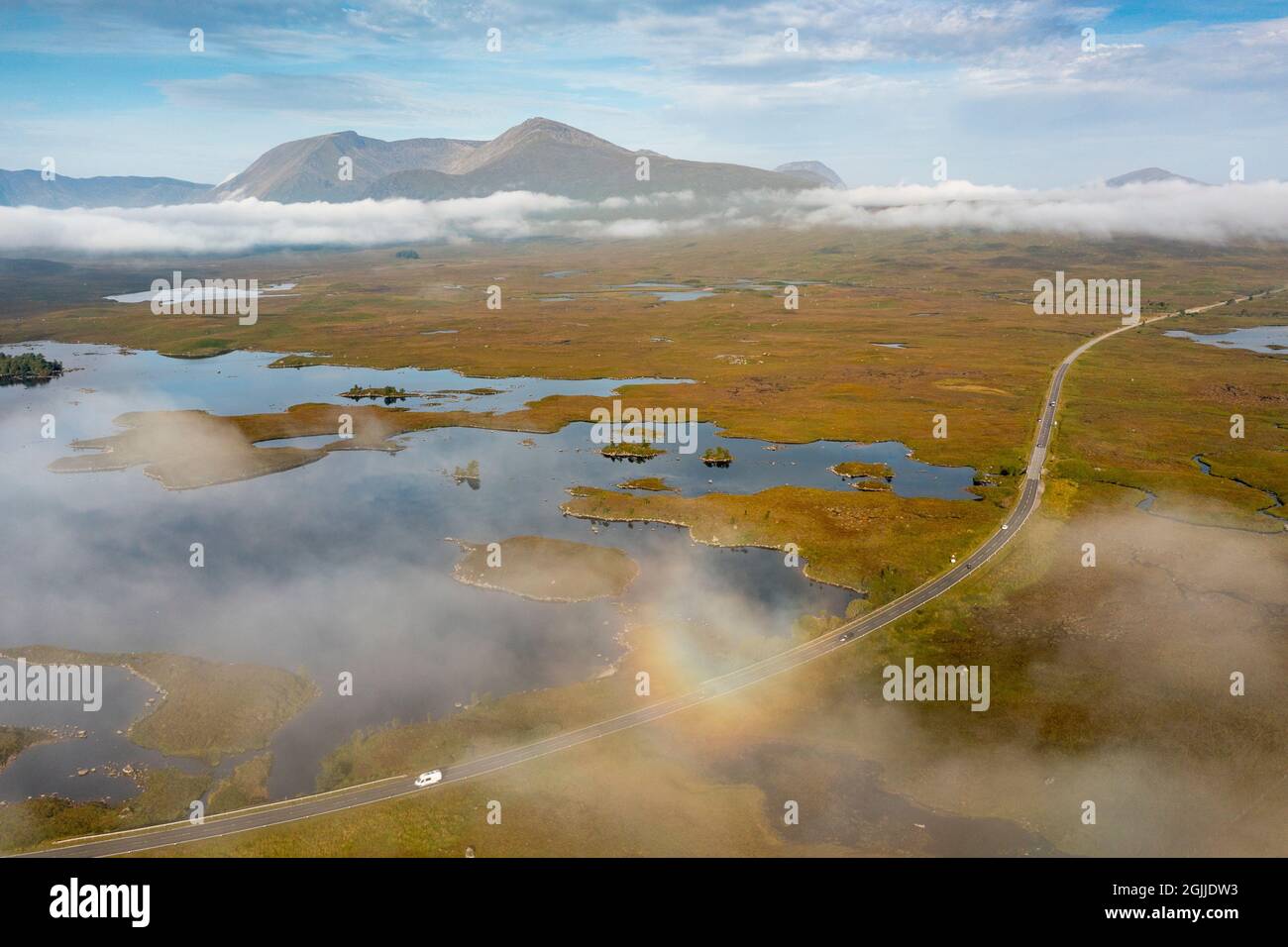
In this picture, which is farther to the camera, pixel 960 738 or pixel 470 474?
pixel 470 474

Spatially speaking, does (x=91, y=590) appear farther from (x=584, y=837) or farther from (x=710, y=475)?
(x=710, y=475)

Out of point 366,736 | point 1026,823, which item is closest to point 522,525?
point 366,736

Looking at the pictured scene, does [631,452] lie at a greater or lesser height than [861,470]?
greater

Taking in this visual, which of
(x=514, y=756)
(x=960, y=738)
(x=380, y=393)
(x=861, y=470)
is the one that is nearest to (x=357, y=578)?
(x=514, y=756)

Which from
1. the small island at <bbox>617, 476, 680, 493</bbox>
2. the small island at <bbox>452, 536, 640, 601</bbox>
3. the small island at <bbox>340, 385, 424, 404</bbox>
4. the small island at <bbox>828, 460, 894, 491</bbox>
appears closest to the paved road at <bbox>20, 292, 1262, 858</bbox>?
the small island at <bbox>452, 536, 640, 601</bbox>

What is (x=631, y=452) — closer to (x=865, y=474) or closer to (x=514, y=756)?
(x=865, y=474)

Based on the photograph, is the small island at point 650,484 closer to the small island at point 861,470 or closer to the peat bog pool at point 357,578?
the peat bog pool at point 357,578

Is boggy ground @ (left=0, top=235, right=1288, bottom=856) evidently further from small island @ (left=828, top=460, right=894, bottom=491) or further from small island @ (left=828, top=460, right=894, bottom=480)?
small island @ (left=828, top=460, right=894, bottom=480)
